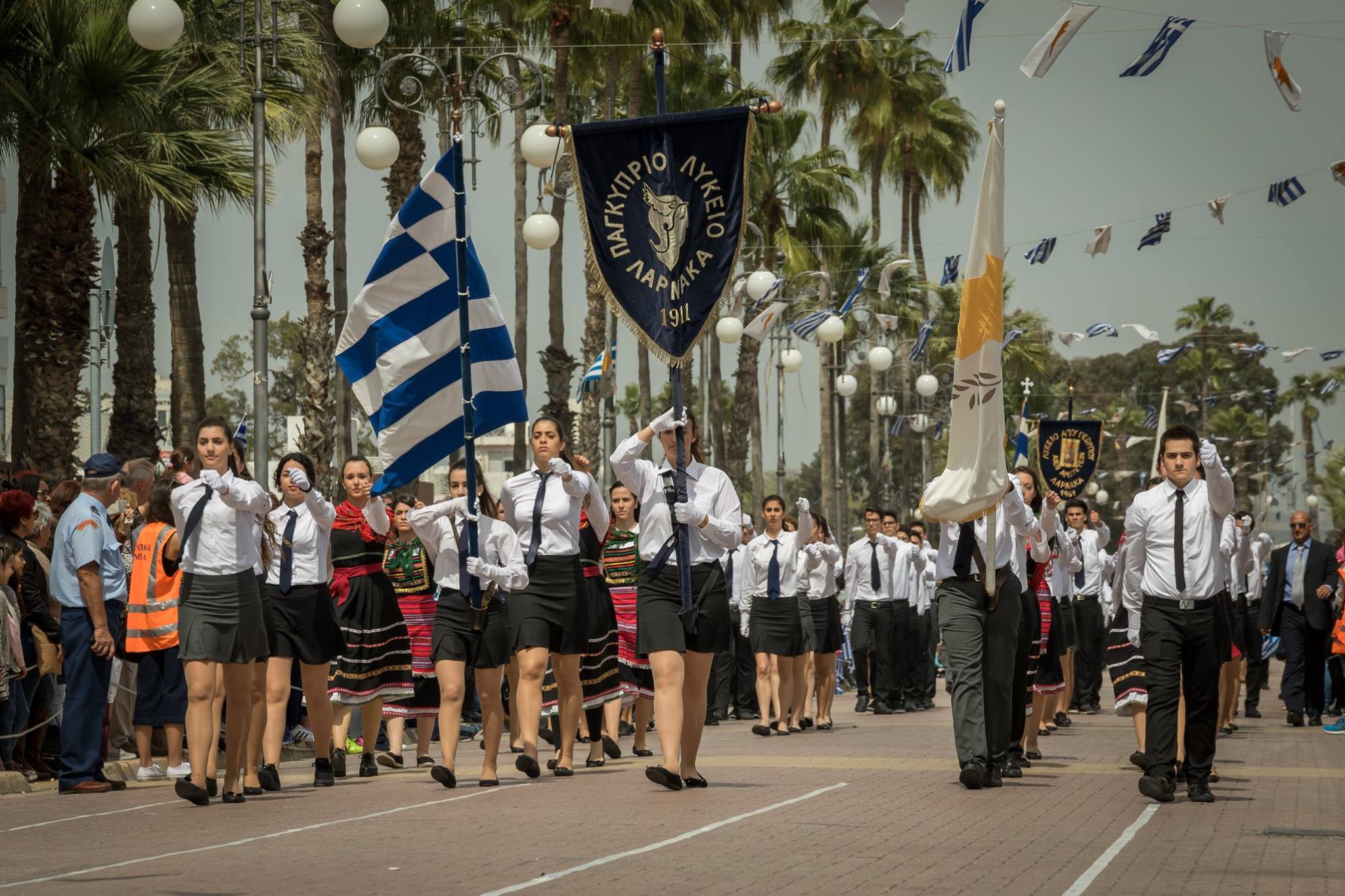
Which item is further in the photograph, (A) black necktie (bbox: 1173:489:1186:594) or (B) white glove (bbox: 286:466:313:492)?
(B) white glove (bbox: 286:466:313:492)

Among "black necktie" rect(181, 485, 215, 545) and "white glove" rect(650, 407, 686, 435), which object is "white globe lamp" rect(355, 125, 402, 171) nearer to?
"black necktie" rect(181, 485, 215, 545)

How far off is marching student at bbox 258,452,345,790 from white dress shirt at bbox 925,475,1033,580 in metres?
3.94

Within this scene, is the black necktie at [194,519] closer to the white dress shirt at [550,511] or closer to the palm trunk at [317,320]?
the white dress shirt at [550,511]

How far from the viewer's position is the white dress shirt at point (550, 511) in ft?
37.3

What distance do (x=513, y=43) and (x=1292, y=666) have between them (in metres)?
19.0

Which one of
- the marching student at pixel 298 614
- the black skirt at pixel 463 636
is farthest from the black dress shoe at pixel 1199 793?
the marching student at pixel 298 614

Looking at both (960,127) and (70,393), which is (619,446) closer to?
(70,393)

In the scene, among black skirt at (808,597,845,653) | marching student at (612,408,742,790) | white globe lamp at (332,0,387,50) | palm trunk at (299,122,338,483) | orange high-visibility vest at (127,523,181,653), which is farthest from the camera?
palm trunk at (299,122,338,483)

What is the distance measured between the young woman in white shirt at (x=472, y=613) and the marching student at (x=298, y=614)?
2.33ft

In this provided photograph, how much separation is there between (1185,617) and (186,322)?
17.0 metres

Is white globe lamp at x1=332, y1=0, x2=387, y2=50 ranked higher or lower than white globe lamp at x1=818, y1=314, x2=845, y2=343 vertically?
higher

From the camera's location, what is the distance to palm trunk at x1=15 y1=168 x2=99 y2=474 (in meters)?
19.1

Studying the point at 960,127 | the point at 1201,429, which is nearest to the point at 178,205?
the point at 960,127

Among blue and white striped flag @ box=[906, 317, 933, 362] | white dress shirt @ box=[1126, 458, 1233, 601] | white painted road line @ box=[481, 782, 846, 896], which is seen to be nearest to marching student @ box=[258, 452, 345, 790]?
white painted road line @ box=[481, 782, 846, 896]
